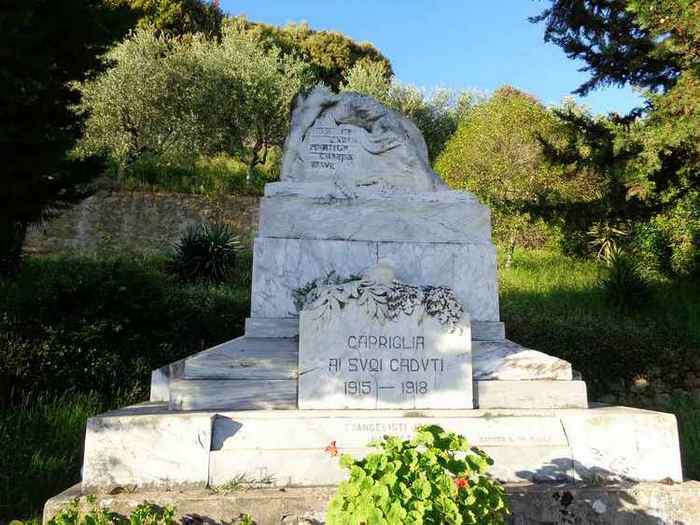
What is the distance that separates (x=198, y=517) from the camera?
274 centimetres

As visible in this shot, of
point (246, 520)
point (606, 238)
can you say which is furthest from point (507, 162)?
point (246, 520)

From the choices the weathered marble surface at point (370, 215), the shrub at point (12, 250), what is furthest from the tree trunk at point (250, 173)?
the weathered marble surface at point (370, 215)

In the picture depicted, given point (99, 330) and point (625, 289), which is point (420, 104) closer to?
point (625, 289)

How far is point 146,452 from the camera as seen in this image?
2996mm

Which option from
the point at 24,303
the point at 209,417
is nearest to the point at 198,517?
the point at 209,417

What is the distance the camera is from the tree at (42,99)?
21.0 feet

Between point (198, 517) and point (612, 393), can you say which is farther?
point (612, 393)

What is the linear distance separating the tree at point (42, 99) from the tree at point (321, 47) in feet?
66.0

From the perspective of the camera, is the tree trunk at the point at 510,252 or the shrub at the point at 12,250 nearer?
the shrub at the point at 12,250

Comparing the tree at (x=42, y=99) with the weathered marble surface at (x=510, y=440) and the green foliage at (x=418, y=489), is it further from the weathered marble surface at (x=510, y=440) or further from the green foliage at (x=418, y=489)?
the green foliage at (x=418, y=489)

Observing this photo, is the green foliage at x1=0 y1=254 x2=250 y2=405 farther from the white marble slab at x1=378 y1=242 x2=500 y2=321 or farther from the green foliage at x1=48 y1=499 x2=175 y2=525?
the green foliage at x1=48 y1=499 x2=175 y2=525

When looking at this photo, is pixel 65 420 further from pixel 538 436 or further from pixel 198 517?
pixel 538 436

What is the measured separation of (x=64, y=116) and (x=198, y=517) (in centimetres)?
729

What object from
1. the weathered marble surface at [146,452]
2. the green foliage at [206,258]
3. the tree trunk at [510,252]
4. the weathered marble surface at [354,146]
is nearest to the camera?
the weathered marble surface at [146,452]
